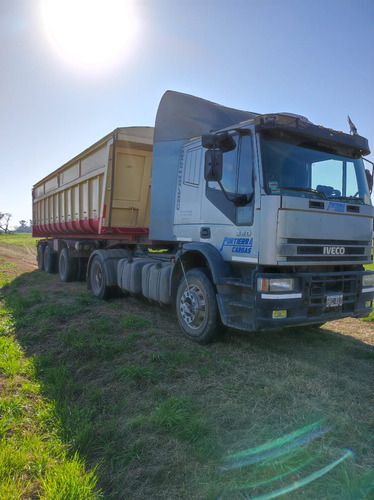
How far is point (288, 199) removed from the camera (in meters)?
4.07

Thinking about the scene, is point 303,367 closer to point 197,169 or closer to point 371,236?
point 371,236

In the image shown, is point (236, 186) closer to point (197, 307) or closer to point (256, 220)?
point (256, 220)

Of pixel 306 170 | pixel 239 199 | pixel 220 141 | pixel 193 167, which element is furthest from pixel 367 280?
pixel 193 167

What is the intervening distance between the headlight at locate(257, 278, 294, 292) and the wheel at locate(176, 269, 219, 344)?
3.00ft

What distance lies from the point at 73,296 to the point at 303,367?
18.0 feet

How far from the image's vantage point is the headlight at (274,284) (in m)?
4.12

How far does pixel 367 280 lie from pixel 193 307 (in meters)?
2.37

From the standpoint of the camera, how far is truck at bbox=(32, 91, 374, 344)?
4.17 meters

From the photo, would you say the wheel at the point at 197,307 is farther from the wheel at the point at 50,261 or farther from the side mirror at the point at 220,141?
the wheel at the point at 50,261

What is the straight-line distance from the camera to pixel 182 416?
118 inches

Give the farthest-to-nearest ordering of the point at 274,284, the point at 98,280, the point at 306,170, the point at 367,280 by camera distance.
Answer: the point at 98,280
the point at 367,280
the point at 306,170
the point at 274,284

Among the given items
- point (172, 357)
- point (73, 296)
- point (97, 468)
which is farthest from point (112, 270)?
point (97, 468)

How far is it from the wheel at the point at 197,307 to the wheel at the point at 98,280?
291 cm

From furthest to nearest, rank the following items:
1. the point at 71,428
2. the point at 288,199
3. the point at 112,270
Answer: the point at 112,270, the point at 288,199, the point at 71,428
